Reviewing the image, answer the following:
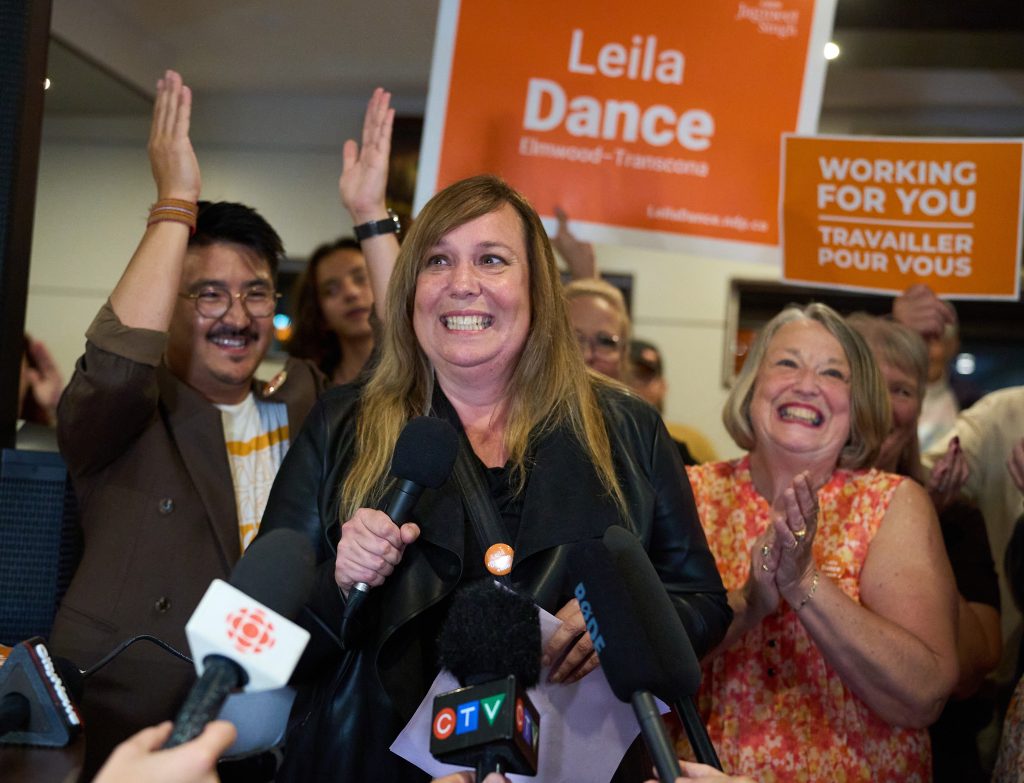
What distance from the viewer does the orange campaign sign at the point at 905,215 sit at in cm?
335

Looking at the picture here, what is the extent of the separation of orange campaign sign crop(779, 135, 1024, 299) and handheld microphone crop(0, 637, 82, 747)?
8.01ft

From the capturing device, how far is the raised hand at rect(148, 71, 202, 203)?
2.49 m

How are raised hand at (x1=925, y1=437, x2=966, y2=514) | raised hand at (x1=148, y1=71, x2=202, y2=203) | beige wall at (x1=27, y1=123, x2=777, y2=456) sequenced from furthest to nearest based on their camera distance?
beige wall at (x1=27, y1=123, x2=777, y2=456) → raised hand at (x1=925, y1=437, x2=966, y2=514) → raised hand at (x1=148, y1=71, x2=202, y2=203)

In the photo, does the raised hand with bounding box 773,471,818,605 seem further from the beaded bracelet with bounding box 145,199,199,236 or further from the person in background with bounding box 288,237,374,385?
the person in background with bounding box 288,237,374,385

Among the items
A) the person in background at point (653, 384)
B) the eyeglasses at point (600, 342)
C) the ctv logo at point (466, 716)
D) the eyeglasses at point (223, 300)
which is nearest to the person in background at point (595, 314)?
the eyeglasses at point (600, 342)

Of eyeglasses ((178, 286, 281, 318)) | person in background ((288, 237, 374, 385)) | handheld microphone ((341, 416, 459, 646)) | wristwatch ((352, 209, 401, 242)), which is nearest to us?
handheld microphone ((341, 416, 459, 646))

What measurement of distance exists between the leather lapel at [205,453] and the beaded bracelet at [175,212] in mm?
357

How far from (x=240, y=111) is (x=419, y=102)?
3.68 feet

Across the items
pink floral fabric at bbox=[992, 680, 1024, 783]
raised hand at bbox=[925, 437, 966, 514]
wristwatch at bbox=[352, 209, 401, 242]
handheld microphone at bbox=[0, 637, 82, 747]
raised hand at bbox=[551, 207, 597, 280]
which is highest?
raised hand at bbox=[551, 207, 597, 280]

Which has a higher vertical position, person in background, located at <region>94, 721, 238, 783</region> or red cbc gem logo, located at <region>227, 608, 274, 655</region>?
red cbc gem logo, located at <region>227, 608, 274, 655</region>

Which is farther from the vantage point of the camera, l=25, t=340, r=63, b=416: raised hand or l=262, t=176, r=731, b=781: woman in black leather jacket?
l=25, t=340, r=63, b=416: raised hand

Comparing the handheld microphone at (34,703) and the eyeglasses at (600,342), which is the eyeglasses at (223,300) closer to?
the eyeglasses at (600,342)

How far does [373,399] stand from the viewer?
82.0 inches

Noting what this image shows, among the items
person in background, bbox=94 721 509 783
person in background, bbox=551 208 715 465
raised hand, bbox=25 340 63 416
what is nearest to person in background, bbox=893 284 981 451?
person in background, bbox=551 208 715 465
